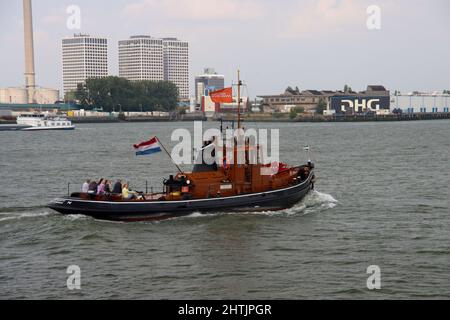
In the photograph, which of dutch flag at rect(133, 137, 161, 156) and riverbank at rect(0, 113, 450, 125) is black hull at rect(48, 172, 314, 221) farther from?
riverbank at rect(0, 113, 450, 125)

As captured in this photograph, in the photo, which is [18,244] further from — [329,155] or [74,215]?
[329,155]

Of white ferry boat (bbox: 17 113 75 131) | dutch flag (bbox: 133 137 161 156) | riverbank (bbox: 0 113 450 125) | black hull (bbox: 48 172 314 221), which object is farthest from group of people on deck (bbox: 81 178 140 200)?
riverbank (bbox: 0 113 450 125)

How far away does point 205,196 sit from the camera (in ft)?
99.6

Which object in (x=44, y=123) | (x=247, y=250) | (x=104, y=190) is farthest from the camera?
(x=44, y=123)

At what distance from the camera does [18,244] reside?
1033 inches

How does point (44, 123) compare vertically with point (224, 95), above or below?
below

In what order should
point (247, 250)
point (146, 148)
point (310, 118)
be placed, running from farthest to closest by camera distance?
point (310, 118)
point (146, 148)
point (247, 250)

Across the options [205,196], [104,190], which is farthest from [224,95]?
[104,190]

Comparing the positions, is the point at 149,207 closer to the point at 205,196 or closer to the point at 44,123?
the point at 205,196

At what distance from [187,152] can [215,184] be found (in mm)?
39837

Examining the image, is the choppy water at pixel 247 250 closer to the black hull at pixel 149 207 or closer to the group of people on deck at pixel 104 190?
the black hull at pixel 149 207

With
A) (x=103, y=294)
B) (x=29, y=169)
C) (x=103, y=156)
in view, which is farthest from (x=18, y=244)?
(x=103, y=156)

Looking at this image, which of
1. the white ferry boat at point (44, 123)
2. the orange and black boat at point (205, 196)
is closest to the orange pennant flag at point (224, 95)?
the orange and black boat at point (205, 196)

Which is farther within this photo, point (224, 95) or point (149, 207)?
point (224, 95)
